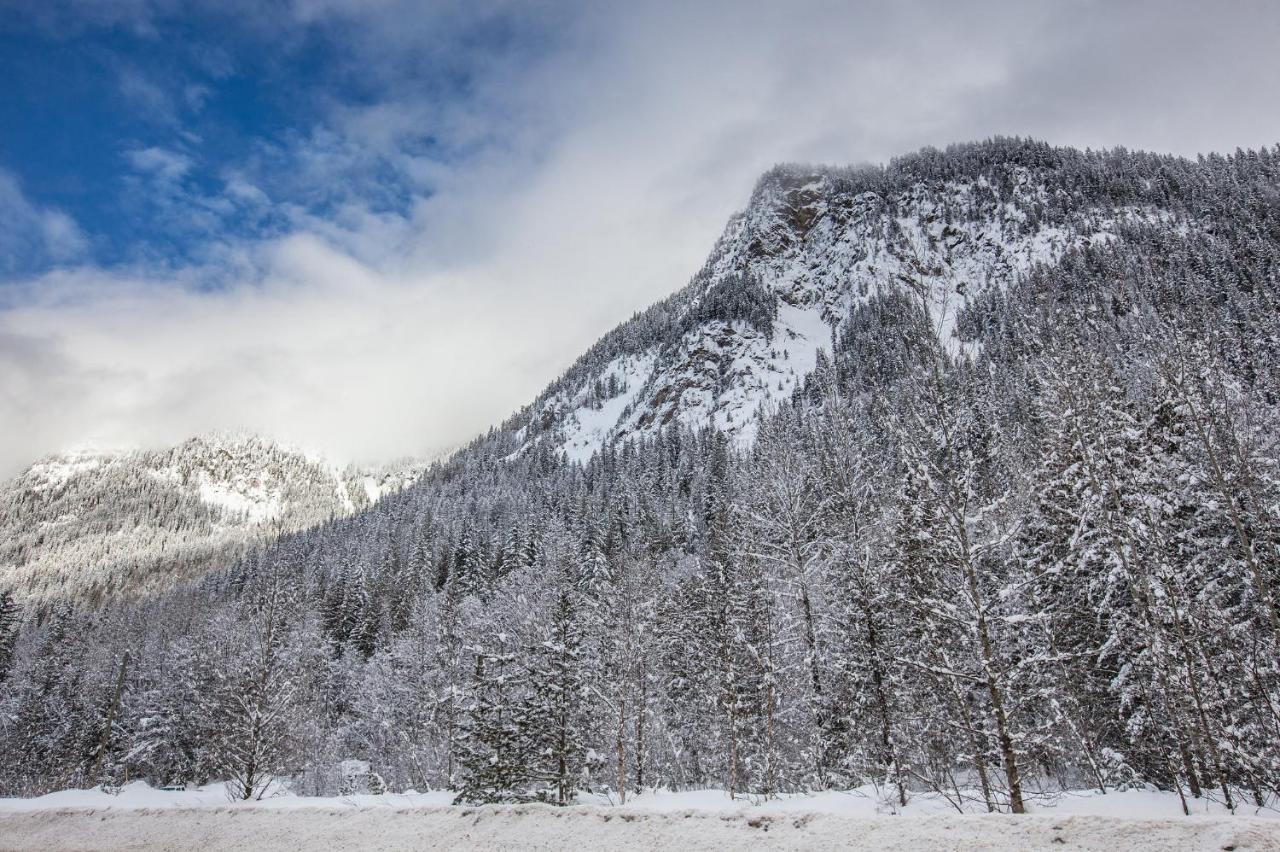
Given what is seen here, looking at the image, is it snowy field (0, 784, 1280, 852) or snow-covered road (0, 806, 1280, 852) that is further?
snowy field (0, 784, 1280, 852)

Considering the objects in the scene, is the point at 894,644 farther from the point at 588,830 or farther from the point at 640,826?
the point at 588,830

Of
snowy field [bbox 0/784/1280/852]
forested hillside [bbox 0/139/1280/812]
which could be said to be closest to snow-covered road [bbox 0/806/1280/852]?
snowy field [bbox 0/784/1280/852]

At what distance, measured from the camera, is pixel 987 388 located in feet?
267

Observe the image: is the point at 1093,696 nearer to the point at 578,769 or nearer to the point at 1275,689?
the point at 1275,689

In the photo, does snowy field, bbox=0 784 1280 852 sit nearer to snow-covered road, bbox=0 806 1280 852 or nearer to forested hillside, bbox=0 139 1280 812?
snow-covered road, bbox=0 806 1280 852

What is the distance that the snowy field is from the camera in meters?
6.26

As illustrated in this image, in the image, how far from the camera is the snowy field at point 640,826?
6.26 meters

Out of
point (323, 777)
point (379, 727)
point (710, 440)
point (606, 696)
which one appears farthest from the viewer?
point (710, 440)

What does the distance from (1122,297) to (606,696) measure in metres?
22.5

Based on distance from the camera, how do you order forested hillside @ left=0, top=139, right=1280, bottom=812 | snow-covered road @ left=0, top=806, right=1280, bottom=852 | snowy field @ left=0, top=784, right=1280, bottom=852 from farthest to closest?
forested hillside @ left=0, top=139, right=1280, bottom=812, snowy field @ left=0, top=784, right=1280, bottom=852, snow-covered road @ left=0, top=806, right=1280, bottom=852

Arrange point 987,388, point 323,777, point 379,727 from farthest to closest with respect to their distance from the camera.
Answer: point 987,388, point 379,727, point 323,777

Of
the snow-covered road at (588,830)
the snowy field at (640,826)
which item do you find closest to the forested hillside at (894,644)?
the snowy field at (640,826)

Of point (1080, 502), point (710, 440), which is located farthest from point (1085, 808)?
point (710, 440)

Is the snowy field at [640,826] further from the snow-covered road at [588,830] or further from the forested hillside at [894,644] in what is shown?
the forested hillside at [894,644]
